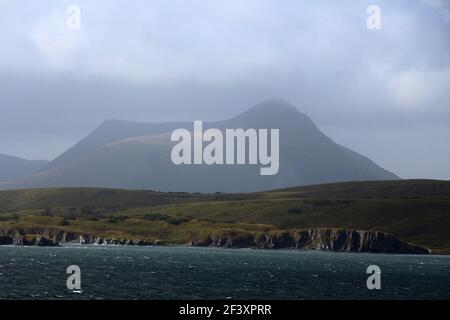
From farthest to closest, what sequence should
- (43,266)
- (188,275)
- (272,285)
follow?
(43,266)
(188,275)
(272,285)

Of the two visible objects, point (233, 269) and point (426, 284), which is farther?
point (233, 269)
